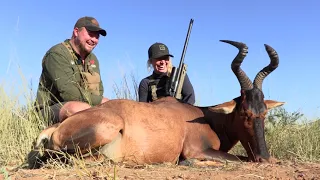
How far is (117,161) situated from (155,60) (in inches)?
128

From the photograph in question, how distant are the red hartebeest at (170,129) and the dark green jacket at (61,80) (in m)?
1.17

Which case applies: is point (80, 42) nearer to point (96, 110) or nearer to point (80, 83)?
point (80, 83)

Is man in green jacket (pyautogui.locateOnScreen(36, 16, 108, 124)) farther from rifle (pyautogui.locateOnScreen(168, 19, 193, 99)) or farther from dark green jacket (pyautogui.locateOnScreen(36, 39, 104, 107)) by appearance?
rifle (pyautogui.locateOnScreen(168, 19, 193, 99))

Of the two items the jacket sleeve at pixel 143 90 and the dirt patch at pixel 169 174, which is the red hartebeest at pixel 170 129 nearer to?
the dirt patch at pixel 169 174

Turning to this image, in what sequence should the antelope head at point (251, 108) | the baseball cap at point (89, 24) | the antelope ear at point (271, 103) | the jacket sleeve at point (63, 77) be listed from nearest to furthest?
the antelope head at point (251, 108) → the antelope ear at point (271, 103) → the jacket sleeve at point (63, 77) → the baseball cap at point (89, 24)

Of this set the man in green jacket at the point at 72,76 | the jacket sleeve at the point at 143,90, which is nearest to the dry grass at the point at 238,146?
the man in green jacket at the point at 72,76

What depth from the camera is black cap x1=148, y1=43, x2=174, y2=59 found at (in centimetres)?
748

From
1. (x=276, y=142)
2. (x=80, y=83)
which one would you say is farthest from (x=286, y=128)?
(x=80, y=83)

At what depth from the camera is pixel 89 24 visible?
6.62 metres

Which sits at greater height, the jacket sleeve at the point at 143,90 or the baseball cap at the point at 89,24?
the baseball cap at the point at 89,24

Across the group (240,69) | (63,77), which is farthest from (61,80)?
(240,69)

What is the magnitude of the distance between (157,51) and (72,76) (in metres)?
1.87

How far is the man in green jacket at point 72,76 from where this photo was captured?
606 cm

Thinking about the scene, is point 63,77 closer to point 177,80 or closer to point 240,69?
point 177,80
